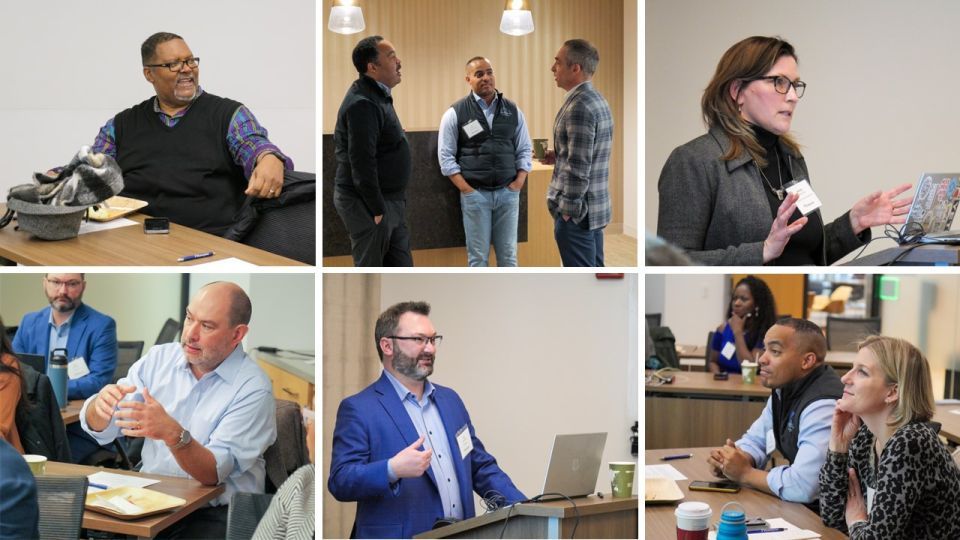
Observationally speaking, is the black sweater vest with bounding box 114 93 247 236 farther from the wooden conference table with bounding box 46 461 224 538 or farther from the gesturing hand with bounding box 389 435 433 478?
the gesturing hand with bounding box 389 435 433 478

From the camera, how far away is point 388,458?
2926 mm

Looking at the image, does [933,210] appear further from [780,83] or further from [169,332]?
[169,332]

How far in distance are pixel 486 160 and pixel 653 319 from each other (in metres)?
0.68

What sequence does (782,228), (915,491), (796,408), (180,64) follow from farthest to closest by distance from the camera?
(180,64)
(796,408)
(782,228)
(915,491)

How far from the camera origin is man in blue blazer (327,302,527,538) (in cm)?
292

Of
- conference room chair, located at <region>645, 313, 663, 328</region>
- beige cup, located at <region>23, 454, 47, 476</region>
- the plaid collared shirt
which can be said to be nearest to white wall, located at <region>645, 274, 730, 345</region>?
conference room chair, located at <region>645, 313, 663, 328</region>

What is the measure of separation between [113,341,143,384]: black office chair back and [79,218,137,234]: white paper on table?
362mm

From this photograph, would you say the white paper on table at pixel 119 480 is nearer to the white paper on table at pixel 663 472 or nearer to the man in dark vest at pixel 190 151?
the man in dark vest at pixel 190 151

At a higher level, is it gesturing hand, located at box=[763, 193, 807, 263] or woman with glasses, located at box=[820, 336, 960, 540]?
gesturing hand, located at box=[763, 193, 807, 263]

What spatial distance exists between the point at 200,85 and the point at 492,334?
4.01ft

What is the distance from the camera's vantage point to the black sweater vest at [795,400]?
2.85 m

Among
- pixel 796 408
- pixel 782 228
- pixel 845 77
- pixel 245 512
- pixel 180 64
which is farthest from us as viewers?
pixel 845 77

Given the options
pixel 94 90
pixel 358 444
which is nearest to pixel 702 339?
pixel 358 444

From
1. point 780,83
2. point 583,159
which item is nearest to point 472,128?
point 583,159
